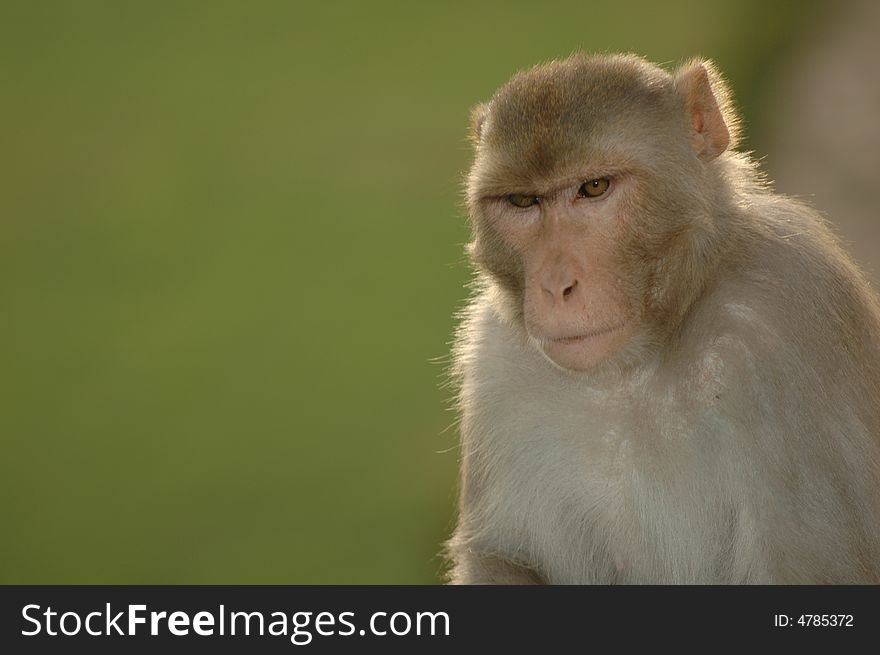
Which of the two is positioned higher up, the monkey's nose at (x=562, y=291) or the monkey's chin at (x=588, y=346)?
the monkey's nose at (x=562, y=291)

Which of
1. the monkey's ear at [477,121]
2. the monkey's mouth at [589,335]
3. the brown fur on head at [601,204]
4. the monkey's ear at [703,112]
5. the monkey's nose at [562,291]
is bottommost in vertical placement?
the monkey's mouth at [589,335]

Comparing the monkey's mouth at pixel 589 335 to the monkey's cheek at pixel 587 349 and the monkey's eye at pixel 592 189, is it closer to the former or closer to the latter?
the monkey's cheek at pixel 587 349

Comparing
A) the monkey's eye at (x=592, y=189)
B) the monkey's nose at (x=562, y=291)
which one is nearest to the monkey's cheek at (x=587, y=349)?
the monkey's nose at (x=562, y=291)

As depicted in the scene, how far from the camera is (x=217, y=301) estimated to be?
27.4 feet

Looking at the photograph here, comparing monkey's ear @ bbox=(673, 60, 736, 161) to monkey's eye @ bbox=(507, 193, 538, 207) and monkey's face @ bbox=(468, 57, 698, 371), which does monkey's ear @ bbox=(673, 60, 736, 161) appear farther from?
monkey's eye @ bbox=(507, 193, 538, 207)

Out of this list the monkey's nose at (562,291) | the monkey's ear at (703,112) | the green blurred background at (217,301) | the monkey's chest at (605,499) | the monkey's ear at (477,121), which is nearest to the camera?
the monkey's nose at (562,291)

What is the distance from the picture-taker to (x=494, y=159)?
14.0 feet

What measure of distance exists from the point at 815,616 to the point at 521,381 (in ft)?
4.10

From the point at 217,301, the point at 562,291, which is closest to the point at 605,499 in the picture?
the point at 562,291

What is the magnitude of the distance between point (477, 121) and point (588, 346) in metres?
1.09

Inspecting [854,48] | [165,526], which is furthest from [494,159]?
[854,48]

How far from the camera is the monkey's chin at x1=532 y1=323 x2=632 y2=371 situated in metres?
4.01

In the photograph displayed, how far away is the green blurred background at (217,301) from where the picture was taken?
7.90m

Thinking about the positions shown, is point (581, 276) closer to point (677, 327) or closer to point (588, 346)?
point (588, 346)
